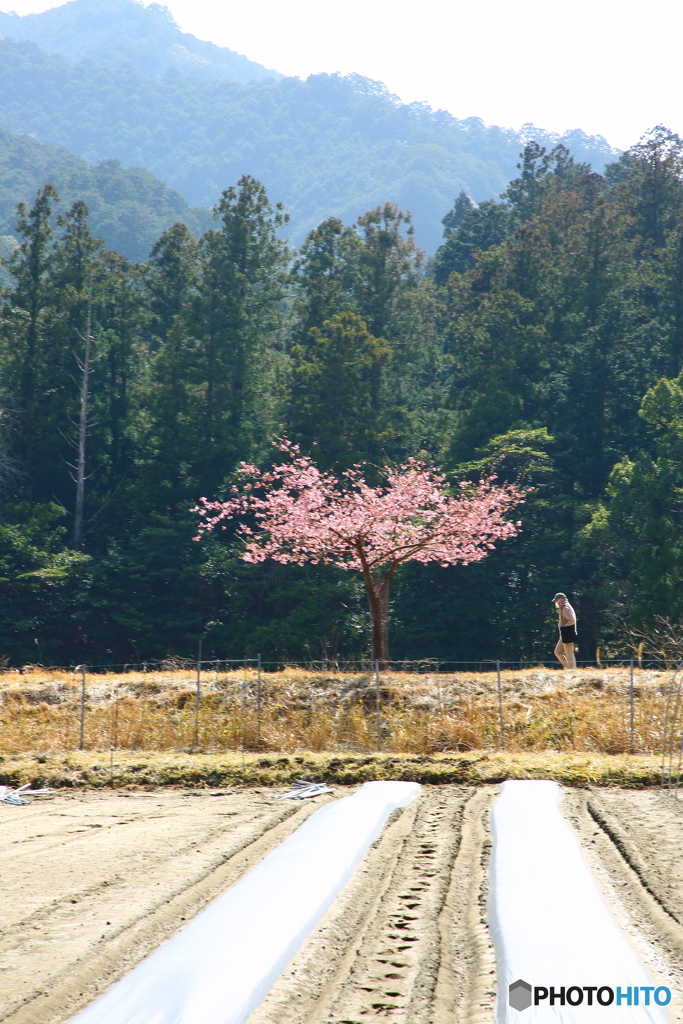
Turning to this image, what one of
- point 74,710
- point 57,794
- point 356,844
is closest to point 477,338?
point 74,710

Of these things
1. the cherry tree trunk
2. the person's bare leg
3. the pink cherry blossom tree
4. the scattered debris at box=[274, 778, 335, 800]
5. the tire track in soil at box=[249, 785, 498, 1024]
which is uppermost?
the pink cherry blossom tree

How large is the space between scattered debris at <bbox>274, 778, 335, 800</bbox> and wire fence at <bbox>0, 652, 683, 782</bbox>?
2.14 metres

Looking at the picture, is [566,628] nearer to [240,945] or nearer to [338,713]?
[338,713]

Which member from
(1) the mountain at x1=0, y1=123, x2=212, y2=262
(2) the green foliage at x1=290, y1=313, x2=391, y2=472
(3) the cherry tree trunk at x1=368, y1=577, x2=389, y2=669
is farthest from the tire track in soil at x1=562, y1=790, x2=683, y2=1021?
(1) the mountain at x1=0, y1=123, x2=212, y2=262

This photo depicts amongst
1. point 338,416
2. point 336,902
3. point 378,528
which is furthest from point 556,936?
point 338,416

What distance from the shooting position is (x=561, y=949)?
3.92 meters

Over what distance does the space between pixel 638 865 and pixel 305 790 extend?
152 inches

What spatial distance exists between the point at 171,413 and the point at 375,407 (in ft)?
24.6

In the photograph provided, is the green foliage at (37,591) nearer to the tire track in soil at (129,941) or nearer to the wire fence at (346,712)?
the wire fence at (346,712)

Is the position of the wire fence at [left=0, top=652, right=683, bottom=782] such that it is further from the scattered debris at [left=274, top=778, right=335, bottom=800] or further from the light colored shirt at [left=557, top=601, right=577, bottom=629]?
the scattered debris at [left=274, top=778, right=335, bottom=800]

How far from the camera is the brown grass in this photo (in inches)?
455

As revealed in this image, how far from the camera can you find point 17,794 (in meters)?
9.20

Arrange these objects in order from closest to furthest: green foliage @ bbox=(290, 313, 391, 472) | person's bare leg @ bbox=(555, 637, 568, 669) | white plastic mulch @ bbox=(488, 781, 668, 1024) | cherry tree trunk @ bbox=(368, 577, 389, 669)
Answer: white plastic mulch @ bbox=(488, 781, 668, 1024) → person's bare leg @ bbox=(555, 637, 568, 669) → cherry tree trunk @ bbox=(368, 577, 389, 669) → green foliage @ bbox=(290, 313, 391, 472)

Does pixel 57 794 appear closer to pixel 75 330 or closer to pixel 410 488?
pixel 410 488
